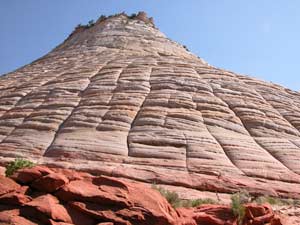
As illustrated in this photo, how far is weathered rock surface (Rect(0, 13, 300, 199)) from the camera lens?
16.0 meters

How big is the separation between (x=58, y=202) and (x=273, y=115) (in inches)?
539

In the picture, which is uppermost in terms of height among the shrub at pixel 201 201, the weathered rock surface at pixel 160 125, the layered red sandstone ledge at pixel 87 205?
the weathered rock surface at pixel 160 125

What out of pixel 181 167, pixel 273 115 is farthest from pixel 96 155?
pixel 273 115

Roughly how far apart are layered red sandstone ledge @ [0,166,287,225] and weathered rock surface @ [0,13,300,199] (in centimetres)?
353

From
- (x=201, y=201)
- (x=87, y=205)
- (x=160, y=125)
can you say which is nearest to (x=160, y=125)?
(x=160, y=125)

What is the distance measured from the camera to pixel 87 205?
10.5 metres

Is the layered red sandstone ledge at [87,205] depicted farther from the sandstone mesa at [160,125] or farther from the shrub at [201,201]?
the shrub at [201,201]

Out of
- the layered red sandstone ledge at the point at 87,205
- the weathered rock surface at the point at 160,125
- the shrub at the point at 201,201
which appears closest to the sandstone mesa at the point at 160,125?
the weathered rock surface at the point at 160,125

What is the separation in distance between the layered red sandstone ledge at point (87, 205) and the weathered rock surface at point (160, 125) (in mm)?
3529

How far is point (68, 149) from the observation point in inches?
680

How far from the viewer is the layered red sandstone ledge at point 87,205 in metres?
10.1

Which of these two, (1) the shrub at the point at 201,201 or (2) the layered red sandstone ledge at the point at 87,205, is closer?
(2) the layered red sandstone ledge at the point at 87,205

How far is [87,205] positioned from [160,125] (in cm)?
891

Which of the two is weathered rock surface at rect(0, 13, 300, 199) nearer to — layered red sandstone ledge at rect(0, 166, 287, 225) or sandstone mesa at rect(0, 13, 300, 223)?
sandstone mesa at rect(0, 13, 300, 223)
